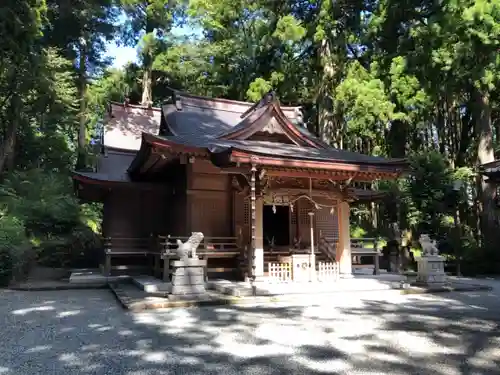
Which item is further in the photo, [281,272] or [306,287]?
[281,272]

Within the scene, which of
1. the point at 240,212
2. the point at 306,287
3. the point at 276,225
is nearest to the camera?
the point at 306,287

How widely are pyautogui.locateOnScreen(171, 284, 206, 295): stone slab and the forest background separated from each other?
5.47 m

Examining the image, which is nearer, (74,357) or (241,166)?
(74,357)

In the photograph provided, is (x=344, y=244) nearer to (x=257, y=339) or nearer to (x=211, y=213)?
(x=211, y=213)

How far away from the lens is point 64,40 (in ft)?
80.7

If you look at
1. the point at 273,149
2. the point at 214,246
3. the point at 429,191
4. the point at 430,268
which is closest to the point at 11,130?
the point at 214,246

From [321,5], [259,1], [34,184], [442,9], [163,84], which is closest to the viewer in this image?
[442,9]

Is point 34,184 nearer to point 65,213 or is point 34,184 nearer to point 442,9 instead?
point 65,213

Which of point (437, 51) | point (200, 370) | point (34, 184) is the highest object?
point (437, 51)

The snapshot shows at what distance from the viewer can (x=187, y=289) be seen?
8.23 metres

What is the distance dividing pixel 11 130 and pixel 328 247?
15664 mm

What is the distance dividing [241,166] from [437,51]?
30.7ft

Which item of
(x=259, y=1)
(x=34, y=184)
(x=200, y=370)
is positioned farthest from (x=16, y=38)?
(x=200, y=370)

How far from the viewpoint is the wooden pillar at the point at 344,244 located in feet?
37.0
